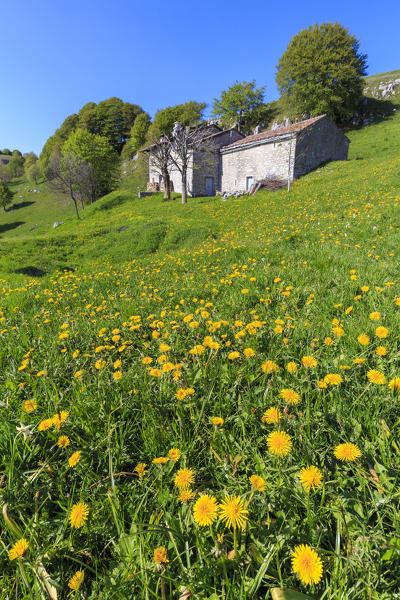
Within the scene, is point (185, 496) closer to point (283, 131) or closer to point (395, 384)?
point (395, 384)

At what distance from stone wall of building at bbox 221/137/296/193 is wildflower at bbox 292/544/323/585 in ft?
86.1

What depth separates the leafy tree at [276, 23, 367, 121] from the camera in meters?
38.4

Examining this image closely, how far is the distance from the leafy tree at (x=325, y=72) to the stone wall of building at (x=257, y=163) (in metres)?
21.7

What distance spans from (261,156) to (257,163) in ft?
2.33

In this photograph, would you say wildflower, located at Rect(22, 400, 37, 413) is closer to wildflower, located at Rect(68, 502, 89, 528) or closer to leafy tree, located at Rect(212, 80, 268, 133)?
wildflower, located at Rect(68, 502, 89, 528)

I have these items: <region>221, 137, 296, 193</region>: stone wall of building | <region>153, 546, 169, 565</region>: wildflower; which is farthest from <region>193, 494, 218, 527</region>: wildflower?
<region>221, 137, 296, 193</region>: stone wall of building

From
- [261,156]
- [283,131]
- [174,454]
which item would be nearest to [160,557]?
[174,454]

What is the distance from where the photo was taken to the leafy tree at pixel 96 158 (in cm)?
3907

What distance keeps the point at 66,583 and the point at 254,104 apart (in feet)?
205

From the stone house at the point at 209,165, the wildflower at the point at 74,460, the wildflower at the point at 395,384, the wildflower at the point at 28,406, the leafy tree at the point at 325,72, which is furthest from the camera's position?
the leafy tree at the point at 325,72

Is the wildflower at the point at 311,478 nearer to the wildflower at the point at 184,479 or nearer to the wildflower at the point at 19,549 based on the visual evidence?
the wildflower at the point at 184,479

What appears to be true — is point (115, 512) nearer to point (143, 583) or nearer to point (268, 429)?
point (143, 583)

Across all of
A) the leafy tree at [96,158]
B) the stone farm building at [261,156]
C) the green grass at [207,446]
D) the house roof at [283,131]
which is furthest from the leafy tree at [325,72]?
the green grass at [207,446]

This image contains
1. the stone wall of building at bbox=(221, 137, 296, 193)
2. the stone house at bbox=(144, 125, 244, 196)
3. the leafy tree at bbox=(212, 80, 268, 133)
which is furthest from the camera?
the leafy tree at bbox=(212, 80, 268, 133)
